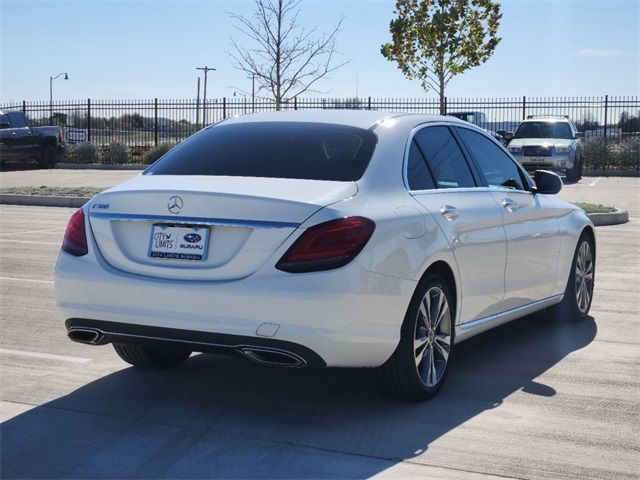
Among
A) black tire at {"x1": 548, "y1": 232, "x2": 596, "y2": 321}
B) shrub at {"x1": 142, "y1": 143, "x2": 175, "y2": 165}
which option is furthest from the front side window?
shrub at {"x1": 142, "y1": 143, "x2": 175, "y2": 165}

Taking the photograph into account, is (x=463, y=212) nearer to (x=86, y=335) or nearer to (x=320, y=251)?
(x=320, y=251)

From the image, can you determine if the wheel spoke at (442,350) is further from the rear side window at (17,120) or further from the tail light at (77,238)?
the rear side window at (17,120)

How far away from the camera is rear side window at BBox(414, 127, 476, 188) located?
627cm

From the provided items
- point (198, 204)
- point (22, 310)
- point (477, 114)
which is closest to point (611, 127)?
point (477, 114)

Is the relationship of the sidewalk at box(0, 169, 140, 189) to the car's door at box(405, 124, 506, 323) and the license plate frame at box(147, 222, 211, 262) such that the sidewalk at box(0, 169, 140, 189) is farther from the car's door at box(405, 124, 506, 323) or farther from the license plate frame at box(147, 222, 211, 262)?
the license plate frame at box(147, 222, 211, 262)

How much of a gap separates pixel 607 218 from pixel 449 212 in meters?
11.7

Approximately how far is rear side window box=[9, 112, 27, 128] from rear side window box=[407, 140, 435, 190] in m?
27.5

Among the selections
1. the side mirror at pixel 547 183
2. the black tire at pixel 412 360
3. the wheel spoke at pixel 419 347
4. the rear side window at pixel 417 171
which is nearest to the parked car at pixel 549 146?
the side mirror at pixel 547 183

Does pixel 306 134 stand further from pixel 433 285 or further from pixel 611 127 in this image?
pixel 611 127

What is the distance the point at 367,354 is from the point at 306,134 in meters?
1.44

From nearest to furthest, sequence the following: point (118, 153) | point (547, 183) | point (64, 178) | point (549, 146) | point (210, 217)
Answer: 1. point (210, 217)
2. point (547, 183)
3. point (549, 146)
4. point (64, 178)
5. point (118, 153)

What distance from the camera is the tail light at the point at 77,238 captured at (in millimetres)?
5551

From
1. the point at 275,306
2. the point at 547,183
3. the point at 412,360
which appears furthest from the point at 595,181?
the point at 275,306

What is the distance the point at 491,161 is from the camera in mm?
7180
